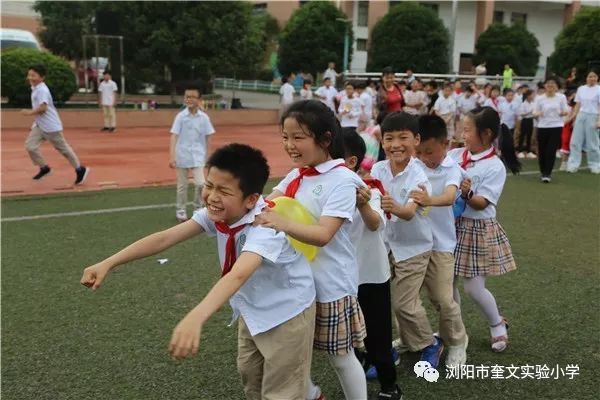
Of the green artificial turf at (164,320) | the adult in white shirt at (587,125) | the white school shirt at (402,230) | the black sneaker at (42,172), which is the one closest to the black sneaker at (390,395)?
the green artificial turf at (164,320)

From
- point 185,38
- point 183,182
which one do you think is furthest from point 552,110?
point 185,38

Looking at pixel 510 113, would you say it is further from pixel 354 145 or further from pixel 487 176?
pixel 354 145

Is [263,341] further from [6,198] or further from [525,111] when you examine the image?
[525,111]

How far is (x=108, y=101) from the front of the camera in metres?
15.8

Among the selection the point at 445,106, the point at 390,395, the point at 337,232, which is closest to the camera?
the point at 337,232

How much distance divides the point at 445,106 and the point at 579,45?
699 inches

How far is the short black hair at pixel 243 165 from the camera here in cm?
207

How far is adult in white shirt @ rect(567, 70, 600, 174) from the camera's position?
1027cm

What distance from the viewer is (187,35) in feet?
67.1

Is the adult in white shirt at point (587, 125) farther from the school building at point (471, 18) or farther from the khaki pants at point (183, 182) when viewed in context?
the school building at point (471, 18)

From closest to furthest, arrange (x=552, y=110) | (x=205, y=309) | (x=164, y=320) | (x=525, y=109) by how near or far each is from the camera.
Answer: (x=205, y=309) → (x=164, y=320) → (x=552, y=110) → (x=525, y=109)

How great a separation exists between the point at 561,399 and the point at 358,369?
45.7 inches

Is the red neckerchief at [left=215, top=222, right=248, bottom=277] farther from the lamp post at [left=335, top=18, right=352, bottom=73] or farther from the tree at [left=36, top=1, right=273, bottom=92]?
the lamp post at [left=335, top=18, right=352, bottom=73]

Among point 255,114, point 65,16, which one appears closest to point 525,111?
point 255,114
